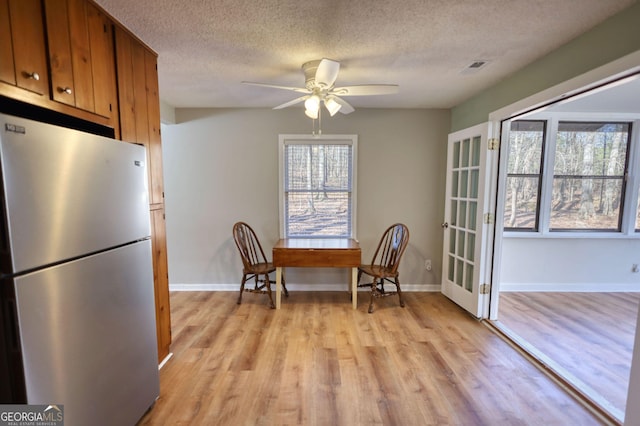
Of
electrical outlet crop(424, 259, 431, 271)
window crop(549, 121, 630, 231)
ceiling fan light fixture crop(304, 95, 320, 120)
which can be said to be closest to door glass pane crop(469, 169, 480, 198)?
electrical outlet crop(424, 259, 431, 271)

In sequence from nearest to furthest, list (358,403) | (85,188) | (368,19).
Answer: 1. (85,188)
2. (368,19)
3. (358,403)

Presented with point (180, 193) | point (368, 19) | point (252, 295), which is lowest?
point (252, 295)

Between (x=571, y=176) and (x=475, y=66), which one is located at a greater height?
(x=475, y=66)

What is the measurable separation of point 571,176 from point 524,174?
22.8 inches

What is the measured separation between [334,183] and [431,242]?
4.88 ft

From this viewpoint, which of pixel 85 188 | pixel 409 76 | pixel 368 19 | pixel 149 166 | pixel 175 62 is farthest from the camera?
pixel 409 76

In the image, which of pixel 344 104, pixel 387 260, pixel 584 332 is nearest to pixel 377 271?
pixel 387 260

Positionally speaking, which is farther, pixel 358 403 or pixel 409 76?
pixel 409 76

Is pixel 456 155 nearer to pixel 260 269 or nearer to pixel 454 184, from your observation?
pixel 454 184

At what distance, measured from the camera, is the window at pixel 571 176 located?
3338 millimetres

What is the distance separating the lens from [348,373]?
195 cm

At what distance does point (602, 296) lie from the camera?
10.7ft

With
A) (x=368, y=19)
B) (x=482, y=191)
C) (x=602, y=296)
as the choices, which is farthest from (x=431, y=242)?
(x=368, y=19)

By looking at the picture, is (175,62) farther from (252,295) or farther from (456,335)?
(456,335)
